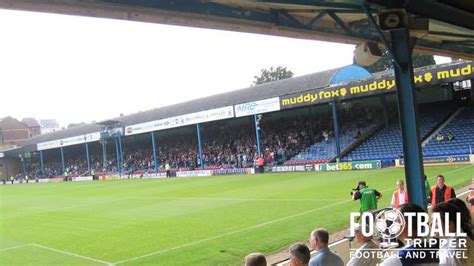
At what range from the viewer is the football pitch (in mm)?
11008

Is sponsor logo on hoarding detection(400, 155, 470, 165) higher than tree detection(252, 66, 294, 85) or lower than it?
lower

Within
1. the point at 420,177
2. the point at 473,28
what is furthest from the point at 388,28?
the point at 473,28

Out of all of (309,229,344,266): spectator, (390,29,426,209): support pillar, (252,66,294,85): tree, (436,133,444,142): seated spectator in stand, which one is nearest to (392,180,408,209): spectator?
(390,29,426,209): support pillar

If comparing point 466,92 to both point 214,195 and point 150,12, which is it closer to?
point 214,195

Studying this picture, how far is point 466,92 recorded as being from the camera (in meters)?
31.4

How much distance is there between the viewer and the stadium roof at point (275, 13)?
5.43 meters

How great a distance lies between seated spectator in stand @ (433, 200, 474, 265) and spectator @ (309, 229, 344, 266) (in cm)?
103

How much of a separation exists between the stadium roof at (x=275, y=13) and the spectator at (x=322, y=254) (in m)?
3.08

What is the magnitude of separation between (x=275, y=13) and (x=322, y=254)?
4.05 meters

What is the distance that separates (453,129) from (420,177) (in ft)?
77.4

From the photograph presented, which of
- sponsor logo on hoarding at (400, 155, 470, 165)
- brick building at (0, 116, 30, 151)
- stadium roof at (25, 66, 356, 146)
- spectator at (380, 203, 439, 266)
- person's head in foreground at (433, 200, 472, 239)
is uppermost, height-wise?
brick building at (0, 116, 30, 151)

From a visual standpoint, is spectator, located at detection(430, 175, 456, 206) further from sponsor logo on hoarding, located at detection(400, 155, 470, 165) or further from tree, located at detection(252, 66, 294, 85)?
tree, located at detection(252, 66, 294, 85)

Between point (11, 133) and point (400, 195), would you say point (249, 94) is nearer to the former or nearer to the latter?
point (400, 195)

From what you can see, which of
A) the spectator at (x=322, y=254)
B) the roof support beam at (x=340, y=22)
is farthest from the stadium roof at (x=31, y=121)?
the spectator at (x=322, y=254)
